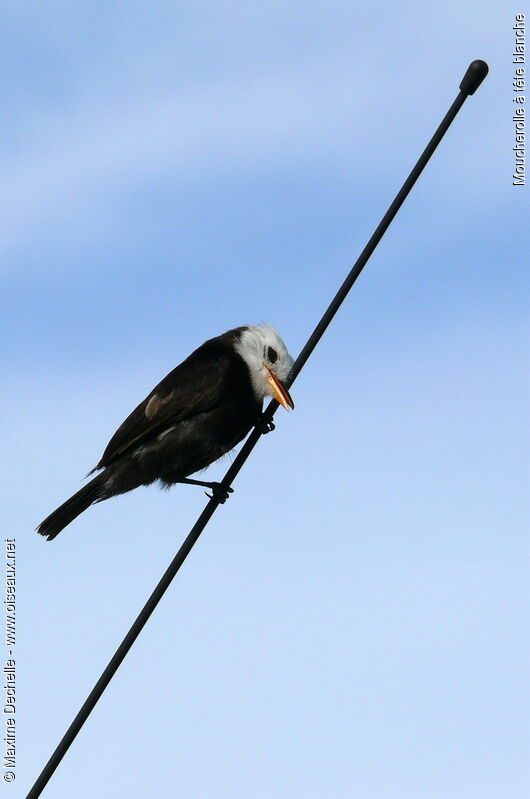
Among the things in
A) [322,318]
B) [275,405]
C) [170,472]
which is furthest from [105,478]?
[322,318]

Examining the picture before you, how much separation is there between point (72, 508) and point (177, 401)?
984 millimetres

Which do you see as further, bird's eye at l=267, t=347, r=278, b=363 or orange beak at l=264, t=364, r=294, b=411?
bird's eye at l=267, t=347, r=278, b=363

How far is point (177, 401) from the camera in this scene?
8.10 metres

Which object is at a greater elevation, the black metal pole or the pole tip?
the pole tip

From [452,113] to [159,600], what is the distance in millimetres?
2525

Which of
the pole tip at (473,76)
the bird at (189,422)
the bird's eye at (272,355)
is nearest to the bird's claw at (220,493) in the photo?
the bird at (189,422)

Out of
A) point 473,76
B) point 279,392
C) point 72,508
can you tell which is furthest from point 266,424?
point 473,76

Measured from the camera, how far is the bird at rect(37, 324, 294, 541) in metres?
8.03

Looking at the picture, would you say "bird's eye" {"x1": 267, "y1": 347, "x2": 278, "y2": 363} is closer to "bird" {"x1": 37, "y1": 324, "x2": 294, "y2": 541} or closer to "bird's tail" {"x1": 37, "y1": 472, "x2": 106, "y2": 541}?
"bird" {"x1": 37, "y1": 324, "x2": 294, "y2": 541}

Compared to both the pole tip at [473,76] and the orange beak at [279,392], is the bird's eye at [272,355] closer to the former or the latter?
the orange beak at [279,392]

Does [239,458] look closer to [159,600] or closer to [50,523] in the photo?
[159,600]

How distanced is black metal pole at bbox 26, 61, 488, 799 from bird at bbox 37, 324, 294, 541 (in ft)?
6.32

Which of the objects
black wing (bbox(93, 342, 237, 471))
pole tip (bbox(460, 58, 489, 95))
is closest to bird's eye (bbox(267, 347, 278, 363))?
black wing (bbox(93, 342, 237, 471))

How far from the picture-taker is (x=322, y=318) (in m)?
5.66
